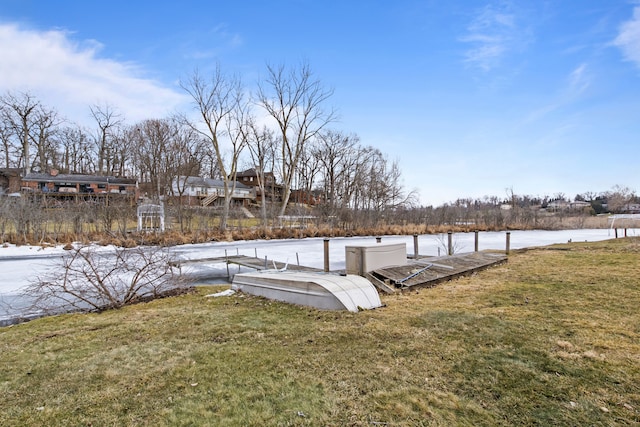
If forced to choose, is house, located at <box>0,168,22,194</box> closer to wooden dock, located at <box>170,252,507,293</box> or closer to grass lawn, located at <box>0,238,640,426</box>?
wooden dock, located at <box>170,252,507,293</box>

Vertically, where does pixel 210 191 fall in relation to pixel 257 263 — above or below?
above

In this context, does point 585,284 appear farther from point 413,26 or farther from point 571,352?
point 413,26

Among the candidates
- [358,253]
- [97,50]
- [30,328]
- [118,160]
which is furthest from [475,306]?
[118,160]

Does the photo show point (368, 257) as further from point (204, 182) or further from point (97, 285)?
point (204, 182)

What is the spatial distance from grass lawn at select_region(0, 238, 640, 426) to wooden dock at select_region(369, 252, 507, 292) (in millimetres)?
1185

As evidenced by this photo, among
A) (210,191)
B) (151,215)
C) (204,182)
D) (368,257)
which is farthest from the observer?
(210,191)

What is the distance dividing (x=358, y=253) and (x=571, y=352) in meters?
4.19

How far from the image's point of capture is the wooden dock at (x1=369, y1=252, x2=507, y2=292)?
268 inches

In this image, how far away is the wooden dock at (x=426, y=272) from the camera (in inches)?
268

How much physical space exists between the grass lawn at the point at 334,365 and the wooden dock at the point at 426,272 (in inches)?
46.7

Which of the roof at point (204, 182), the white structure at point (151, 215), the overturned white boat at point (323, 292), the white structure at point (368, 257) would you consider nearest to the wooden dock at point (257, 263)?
the white structure at point (368, 257)

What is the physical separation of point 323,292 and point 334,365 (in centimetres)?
197

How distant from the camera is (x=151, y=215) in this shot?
1934 cm

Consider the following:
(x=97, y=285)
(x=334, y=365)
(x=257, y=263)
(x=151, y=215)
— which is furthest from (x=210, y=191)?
(x=334, y=365)
